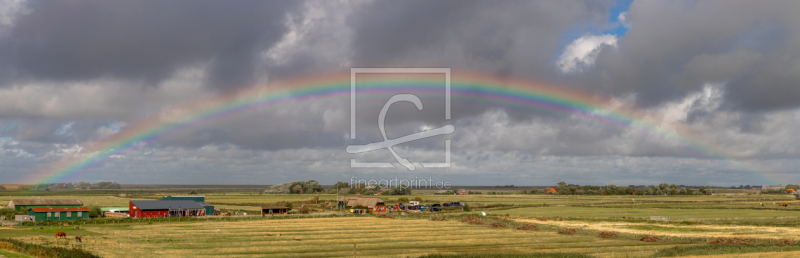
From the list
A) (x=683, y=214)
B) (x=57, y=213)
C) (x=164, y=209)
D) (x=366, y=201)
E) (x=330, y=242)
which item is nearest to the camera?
(x=330, y=242)

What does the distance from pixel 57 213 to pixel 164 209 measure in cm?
1372

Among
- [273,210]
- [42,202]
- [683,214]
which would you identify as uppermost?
[42,202]

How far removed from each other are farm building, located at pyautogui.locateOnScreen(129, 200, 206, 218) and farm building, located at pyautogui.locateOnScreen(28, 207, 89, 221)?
651cm

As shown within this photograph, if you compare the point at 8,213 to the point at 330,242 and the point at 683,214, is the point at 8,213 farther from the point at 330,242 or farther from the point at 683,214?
the point at 683,214

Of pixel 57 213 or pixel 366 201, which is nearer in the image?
pixel 57 213

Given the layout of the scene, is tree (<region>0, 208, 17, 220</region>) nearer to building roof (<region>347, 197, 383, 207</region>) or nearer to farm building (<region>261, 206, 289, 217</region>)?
farm building (<region>261, 206, 289, 217</region>)

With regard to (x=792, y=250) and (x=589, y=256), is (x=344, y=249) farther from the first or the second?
(x=792, y=250)

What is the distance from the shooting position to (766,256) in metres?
34.8

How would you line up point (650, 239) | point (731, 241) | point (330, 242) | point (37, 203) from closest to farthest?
point (731, 241) < point (330, 242) < point (650, 239) < point (37, 203)

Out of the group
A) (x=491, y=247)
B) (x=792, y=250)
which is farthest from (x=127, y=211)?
(x=792, y=250)

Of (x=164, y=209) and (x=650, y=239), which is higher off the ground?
(x=650, y=239)

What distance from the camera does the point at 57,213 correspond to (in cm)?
7369

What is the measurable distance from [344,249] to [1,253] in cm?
2293

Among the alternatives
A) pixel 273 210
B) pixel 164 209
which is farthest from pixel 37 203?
pixel 273 210
